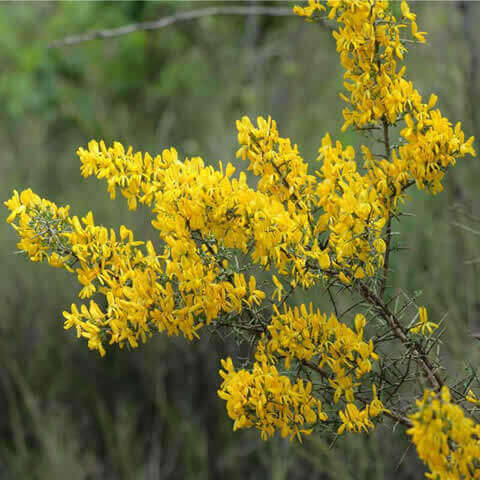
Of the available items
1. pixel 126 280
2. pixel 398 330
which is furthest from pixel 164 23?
pixel 398 330

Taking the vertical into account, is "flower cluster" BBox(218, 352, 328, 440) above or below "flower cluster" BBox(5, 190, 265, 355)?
below

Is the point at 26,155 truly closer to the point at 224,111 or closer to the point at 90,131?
the point at 90,131

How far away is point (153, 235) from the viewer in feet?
9.02

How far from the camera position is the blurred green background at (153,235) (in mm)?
2141

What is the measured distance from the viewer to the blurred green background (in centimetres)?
214

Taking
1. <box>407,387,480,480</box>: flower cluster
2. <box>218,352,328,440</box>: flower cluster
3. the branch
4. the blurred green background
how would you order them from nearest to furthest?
<box>407,387,480,480</box>: flower cluster
<box>218,352,328,440</box>: flower cluster
the branch
the blurred green background

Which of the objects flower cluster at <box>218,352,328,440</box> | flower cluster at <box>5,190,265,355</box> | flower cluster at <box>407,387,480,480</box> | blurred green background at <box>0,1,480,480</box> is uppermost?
blurred green background at <box>0,1,480,480</box>

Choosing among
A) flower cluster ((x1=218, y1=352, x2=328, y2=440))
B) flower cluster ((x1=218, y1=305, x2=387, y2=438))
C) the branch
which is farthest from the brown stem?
the branch

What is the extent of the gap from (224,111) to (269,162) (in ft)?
11.5

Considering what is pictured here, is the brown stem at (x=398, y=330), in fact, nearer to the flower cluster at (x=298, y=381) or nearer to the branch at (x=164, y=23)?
the flower cluster at (x=298, y=381)

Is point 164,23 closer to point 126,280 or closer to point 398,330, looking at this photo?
point 126,280

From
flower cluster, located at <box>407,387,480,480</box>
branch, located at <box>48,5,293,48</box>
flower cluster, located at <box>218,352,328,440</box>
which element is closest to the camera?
flower cluster, located at <box>407,387,480,480</box>

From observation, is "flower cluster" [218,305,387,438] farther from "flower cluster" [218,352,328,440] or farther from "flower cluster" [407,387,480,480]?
"flower cluster" [407,387,480,480]

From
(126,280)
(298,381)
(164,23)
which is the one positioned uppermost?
(164,23)
